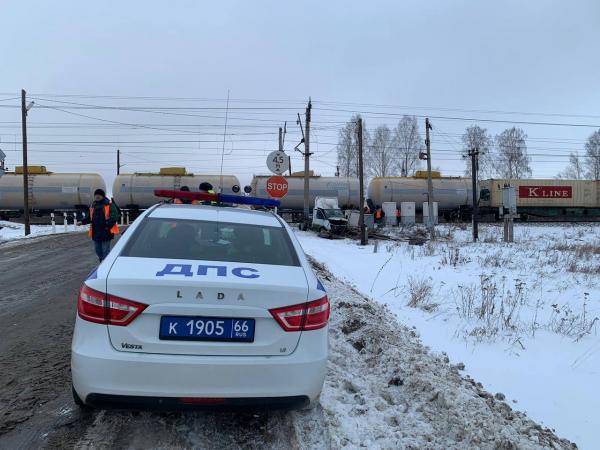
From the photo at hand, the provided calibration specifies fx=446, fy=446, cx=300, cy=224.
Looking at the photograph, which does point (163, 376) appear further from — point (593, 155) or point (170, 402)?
point (593, 155)

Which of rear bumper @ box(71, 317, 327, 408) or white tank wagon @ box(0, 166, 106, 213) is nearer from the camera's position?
rear bumper @ box(71, 317, 327, 408)

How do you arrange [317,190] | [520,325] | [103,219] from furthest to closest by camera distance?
[317,190], [103,219], [520,325]

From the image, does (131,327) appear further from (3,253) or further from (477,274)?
(3,253)

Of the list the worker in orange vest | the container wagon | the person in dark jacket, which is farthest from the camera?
the container wagon

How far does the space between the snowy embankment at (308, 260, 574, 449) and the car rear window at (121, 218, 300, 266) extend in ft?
3.83

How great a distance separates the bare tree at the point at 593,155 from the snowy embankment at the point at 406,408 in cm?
7643

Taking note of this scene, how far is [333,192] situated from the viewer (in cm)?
3391

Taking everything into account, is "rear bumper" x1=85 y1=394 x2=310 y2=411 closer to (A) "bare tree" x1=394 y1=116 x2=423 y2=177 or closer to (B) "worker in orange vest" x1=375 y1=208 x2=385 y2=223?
(B) "worker in orange vest" x1=375 y1=208 x2=385 y2=223

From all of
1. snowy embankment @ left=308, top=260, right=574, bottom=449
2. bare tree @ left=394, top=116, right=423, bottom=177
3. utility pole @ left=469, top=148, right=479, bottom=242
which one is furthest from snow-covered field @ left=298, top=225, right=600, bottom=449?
bare tree @ left=394, top=116, right=423, bottom=177

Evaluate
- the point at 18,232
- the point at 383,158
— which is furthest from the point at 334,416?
the point at 383,158

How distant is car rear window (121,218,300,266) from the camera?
3208mm

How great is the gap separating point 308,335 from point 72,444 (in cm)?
164

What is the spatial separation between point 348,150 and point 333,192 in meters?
29.8

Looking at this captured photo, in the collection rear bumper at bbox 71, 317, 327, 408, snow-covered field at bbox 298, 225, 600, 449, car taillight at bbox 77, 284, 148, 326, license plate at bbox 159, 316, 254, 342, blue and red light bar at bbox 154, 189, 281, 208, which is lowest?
snow-covered field at bbox 298, 225, 600, 449
